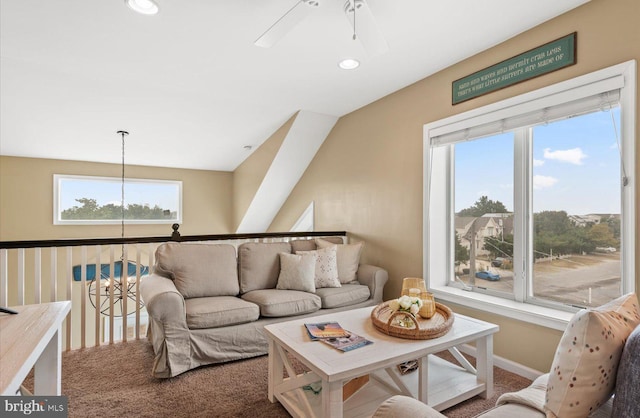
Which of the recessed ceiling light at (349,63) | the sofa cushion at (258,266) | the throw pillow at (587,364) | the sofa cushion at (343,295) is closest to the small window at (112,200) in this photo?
the sofa cushion at (258,266)

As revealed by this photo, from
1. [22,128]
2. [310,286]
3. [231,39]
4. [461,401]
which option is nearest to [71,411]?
[310,286]

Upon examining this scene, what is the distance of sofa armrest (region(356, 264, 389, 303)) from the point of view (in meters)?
3.38

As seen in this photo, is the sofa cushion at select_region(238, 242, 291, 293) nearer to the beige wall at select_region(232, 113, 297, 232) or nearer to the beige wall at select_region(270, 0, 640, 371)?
the beige wall at select_region(270, 0, 640, 371)

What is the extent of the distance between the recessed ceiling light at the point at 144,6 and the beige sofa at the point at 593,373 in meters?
2.47

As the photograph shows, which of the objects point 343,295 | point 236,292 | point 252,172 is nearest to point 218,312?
point 236,292

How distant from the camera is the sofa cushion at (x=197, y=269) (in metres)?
2.80

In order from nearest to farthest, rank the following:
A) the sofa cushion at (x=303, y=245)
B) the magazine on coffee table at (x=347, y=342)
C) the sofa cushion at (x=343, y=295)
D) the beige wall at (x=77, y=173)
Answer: the magazine on coffee table at (x=347, y=342) < the sofa cushion at (x=343, y=295) < the sofa cushion at (x=303, y=245) < the beige wall at (x=77, y=173)

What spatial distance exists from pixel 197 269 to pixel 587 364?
102 inches

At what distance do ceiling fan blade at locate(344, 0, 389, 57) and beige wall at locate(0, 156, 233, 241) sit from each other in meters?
4.92

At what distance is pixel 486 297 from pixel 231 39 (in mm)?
→ 2842

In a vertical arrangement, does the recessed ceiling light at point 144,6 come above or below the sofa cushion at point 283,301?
above

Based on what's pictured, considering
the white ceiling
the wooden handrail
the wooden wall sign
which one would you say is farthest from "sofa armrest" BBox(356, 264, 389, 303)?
the white ceiling

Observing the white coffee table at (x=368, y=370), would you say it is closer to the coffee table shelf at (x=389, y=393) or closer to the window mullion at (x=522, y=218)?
the coffee table shelf at (x=389, y=393)

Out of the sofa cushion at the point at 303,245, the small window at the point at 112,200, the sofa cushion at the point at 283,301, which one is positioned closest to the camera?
the sofa cushion at the point at 283,301
